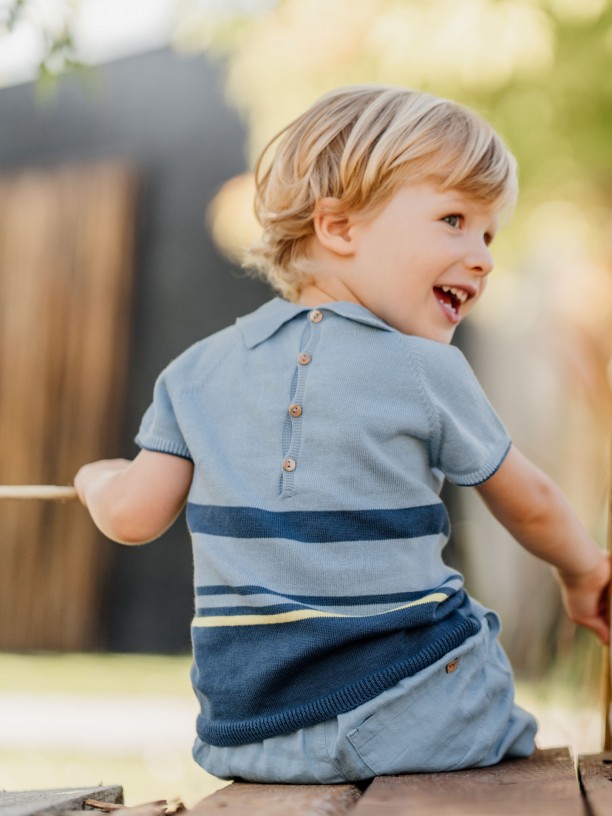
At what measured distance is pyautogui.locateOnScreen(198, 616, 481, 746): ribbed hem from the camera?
1.27 m

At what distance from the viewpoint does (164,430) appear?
1483mm

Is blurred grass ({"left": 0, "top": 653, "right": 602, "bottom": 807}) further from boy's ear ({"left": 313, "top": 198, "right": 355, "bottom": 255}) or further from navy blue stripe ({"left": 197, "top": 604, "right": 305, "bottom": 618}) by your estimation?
boy's ear ({"left": 313, "top": 198, "right": 355, "bottom": 255})

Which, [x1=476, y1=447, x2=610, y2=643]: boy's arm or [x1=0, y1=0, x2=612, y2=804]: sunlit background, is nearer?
[x1=476, y1=447, x2=610, y2=643]: boy's arm

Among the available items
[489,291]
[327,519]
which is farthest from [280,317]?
[489,291]

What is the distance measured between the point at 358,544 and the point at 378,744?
0.24m

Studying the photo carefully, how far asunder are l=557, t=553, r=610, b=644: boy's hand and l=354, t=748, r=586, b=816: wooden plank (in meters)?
0.31

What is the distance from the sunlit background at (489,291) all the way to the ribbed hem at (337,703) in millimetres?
1363

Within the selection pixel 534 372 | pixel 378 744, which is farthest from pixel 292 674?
pixel 534 372

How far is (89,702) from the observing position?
3.88 meters

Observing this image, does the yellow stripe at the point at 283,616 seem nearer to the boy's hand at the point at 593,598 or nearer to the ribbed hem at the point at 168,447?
the ribbed hem at the point at 168,447

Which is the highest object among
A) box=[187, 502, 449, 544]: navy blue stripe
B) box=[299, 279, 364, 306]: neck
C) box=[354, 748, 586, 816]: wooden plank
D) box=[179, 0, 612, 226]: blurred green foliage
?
box=[179, 0, 612, 226]: blurred green foliage

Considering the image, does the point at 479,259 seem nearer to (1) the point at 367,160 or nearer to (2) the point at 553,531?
(1) the point at 367,160

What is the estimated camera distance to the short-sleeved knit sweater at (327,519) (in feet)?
4.26

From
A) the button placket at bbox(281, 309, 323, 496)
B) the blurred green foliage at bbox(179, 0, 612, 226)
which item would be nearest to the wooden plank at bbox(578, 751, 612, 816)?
the button placket at bbox(281, 309, 323, 496)
